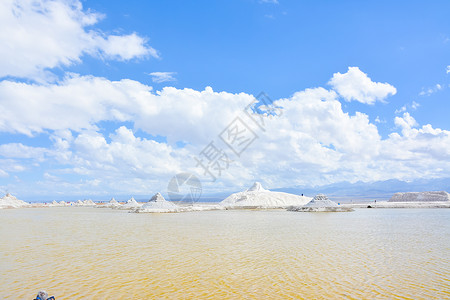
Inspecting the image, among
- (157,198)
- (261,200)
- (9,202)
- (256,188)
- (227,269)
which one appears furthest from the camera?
(256,188)

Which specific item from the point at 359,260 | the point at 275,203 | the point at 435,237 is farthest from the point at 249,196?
the point at 359,260

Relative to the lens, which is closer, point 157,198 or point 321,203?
point 321,203

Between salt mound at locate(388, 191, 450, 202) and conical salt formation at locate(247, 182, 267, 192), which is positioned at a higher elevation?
conical salt formation at locate(247, 182, 267, 192)

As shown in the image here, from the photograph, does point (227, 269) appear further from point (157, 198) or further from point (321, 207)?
point (157, 198)

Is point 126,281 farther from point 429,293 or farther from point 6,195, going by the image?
point 6,195

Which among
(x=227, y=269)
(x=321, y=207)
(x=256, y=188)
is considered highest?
(x=256, y=188)

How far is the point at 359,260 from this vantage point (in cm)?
1366

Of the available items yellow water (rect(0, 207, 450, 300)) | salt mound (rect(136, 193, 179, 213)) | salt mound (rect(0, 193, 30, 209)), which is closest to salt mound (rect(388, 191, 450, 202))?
salt mound (rect(136, 193, 179, 213))

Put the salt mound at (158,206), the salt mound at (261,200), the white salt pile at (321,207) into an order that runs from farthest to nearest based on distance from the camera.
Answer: the salt mound at (261,200) < the white salt pile at (321,207) < the salt mound at (158,206)

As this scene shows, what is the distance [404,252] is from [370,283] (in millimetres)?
6963

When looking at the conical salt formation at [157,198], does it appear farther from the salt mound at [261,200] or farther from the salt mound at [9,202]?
the salt mound at [9,202]

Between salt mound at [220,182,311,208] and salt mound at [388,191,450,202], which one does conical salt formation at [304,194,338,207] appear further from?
salt mound at [388,191,450,202]

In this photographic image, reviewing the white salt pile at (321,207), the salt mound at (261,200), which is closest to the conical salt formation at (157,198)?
the salt mound at (261,200)

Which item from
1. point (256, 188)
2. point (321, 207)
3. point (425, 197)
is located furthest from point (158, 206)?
point (425, 197)
